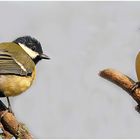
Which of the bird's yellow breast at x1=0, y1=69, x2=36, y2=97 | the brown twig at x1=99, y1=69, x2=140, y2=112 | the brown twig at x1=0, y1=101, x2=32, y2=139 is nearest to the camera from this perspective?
the brown twig at x1=0, y1=101, x2=32, y2=139

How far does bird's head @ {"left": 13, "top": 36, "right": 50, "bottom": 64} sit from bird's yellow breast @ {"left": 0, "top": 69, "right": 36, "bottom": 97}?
0.12 m

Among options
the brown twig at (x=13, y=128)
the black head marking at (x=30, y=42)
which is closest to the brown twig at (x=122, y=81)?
the brown twig at (x=13, y=128)

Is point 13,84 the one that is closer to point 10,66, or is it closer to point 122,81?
point 10,66

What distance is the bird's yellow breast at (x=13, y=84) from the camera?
4.16 feet

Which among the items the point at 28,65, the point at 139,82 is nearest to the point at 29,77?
the point at 28,65

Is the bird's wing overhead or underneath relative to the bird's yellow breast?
overhead

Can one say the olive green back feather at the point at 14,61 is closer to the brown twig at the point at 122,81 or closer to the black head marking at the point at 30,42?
the black head marking at the point at 30,42

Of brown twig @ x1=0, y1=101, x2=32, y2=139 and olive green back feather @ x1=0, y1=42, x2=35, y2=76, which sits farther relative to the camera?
olive green back feather @ x1=0, y1=42, x2=35, y2=76

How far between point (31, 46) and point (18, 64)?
12cm

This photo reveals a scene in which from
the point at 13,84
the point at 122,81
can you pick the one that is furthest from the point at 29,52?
the point at 122,81

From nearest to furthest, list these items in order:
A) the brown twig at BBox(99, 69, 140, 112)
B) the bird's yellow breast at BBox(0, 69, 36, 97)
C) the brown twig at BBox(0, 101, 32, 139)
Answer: the brown twig at BBox(0, 101, 32, 139) < the brown twig at BBox(99, 69, 140, 112) < the bird's yellow breast at BBox(0, 69, 36, 97)

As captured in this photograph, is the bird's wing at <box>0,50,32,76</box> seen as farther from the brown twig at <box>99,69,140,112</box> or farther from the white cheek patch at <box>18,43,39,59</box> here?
the brown twig at <box>99,69,140,112</box>

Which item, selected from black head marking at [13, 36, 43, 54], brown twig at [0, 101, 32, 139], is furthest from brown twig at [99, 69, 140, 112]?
black head marking at [13, 36, 43, 54]

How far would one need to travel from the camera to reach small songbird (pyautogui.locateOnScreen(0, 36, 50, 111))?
1280mm
